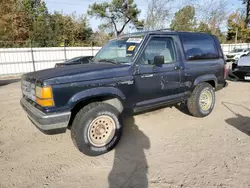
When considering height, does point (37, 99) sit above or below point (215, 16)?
below

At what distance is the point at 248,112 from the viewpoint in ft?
16.6

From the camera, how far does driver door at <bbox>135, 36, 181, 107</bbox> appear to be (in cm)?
358

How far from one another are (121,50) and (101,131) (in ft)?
5.44

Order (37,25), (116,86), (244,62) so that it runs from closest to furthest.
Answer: (116,86) < (244,62) < (37,25)

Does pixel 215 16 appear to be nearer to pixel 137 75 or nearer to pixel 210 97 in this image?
pixel 210 97

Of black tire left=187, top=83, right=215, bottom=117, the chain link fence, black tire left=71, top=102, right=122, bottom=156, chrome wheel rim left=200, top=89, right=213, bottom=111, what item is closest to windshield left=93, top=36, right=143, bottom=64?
black tire left=71, top=102, right=122, bottom=156

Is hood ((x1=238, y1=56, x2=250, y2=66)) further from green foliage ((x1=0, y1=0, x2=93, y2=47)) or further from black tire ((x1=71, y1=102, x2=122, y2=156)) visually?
green foliage ((x1=0, y1=0, x2=93, y2=47))

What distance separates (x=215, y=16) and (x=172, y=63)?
2369cm

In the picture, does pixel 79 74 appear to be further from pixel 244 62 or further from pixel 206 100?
pixel 244 62

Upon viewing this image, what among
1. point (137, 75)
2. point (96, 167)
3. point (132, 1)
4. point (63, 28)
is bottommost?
point (96, 167)

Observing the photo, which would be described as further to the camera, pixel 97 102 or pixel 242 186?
pixel 97 102

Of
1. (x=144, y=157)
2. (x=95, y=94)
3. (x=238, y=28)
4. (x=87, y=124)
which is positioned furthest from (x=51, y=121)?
(x=238, y=28)

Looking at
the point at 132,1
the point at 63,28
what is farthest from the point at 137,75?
the point at 132,1

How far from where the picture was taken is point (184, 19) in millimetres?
21250
